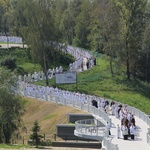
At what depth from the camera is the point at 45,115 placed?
167ft

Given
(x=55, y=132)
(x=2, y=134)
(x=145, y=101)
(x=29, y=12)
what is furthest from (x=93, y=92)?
(x=2, y=134)

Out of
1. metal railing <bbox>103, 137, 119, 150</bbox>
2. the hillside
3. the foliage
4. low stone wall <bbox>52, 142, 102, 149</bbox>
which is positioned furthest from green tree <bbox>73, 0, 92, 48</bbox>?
metal railing <bbox>103, 137, 119, 150</bbox>

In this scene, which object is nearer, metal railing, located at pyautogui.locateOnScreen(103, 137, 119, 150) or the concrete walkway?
metal railing, located at pyautogui.locateOnScreen(103, 137, 119, 150)

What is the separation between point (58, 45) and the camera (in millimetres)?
71875

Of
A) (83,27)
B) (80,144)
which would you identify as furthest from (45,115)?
(83,27)

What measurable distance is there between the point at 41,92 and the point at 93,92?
31.4ft

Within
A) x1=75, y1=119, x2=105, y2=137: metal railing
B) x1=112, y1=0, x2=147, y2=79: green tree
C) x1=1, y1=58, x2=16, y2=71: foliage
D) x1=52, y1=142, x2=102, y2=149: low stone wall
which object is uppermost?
x1=112, y1=0, x2=147, y2=79: green tree

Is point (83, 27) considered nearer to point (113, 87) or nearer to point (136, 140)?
point (113, 87)

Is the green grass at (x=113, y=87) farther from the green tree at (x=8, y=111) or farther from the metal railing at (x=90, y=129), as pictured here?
the metal railing at (x=90, y=129)

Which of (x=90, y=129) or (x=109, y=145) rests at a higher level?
(x=90, y=129)

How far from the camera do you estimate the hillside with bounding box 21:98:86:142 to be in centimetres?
4756

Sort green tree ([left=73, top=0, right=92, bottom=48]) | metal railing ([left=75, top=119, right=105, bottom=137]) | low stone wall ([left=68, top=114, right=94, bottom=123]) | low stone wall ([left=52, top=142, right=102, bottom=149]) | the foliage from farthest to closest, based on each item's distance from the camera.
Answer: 1. green tree ([left=73, top=0, right=92, bottom=48])
2. the foliage
3. low stone wall ([left=68, top=114, right=94, bottom=123])
4. low stone wall ([left=52, top=142, right=102, bottom=149])
5. metal railing ([left=75, top=119, right=105, bottom=137])

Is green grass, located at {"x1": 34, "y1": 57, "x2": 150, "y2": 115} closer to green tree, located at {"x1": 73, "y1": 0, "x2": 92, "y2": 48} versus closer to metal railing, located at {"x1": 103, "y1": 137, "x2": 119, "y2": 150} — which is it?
metal railing, located at {"x1": 103, "y1": 137, "x2": 119, "y2": 150}

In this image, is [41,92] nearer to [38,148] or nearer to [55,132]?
[55,132]
